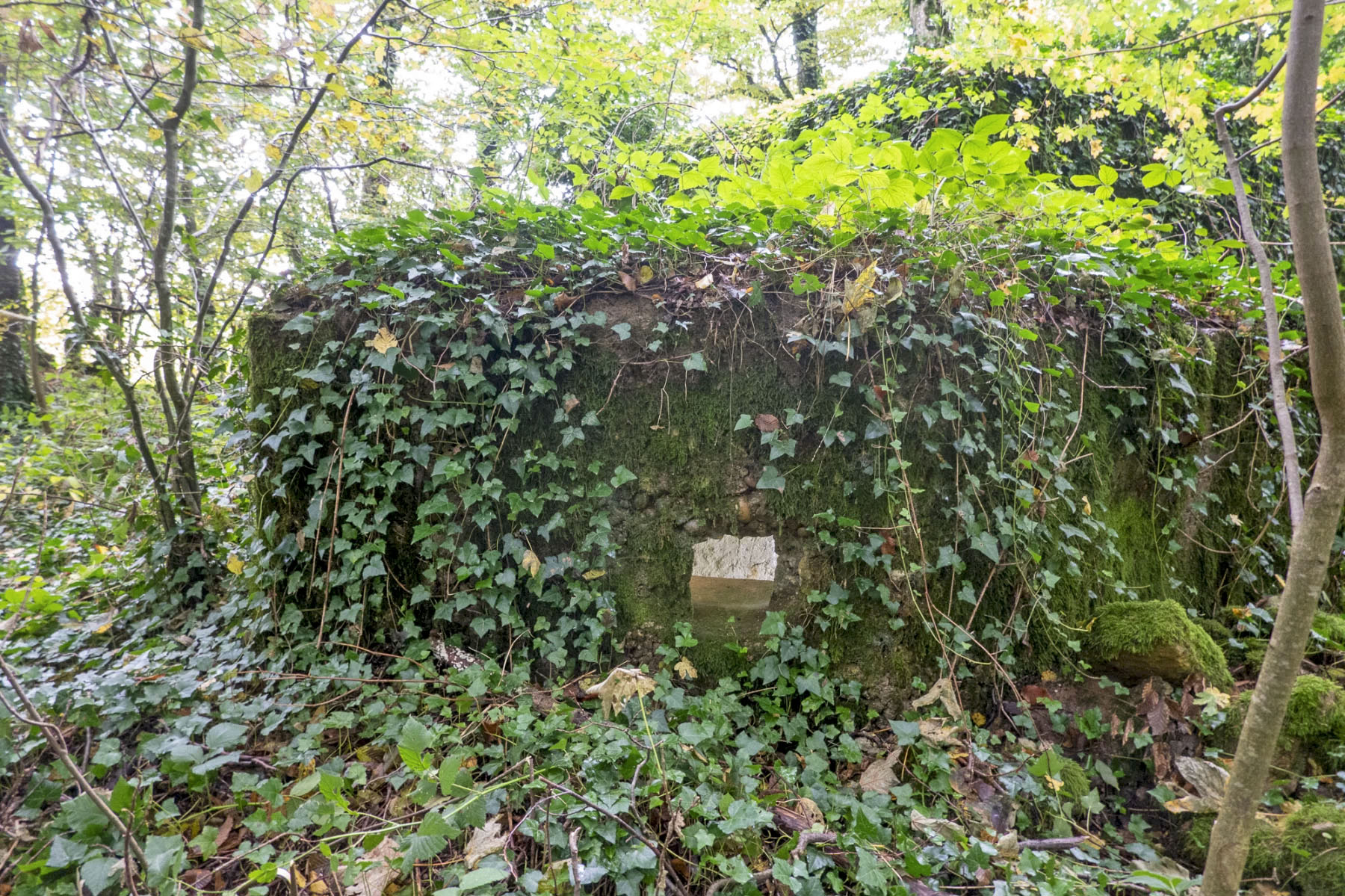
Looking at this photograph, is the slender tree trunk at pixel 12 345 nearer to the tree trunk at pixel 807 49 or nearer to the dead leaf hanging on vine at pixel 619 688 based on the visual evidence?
the dead leaf hanging on vine at pixel 619 688

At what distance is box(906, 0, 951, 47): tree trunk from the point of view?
7.45 m

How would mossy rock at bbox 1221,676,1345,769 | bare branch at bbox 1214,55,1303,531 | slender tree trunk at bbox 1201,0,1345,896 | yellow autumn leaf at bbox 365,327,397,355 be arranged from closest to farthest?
1. slender tree trunk at bbox 1201,0,1345,896
2. bare branch at bbox 1214,55,1303,531
3. mossy rock at bbox 1221,676,1345,769
4. yellow autumn leaf at bbox 365,327,397,355

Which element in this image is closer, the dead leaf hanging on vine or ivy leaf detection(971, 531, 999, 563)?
the dead leaf hanging on vine

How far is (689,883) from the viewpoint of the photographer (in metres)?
1.87

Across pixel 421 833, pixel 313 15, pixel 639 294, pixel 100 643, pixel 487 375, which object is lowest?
pixel 100 643

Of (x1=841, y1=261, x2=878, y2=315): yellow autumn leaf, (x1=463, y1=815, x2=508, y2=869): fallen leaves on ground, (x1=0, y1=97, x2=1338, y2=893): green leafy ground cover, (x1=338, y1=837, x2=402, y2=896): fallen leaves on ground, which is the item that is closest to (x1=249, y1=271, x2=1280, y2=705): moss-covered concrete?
(x1=0, y1=97, x2=1338, y2=893): green leafy ground cover

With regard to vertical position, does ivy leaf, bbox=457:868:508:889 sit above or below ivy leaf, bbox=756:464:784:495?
below

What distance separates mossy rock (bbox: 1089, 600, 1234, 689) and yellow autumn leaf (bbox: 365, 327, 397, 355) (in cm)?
381

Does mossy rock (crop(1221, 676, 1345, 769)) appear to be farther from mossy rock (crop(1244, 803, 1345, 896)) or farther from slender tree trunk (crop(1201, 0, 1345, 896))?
slender tree trunk (crop(1201, 0, 1345, 896))

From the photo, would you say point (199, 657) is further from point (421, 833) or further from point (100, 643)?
point (421, 833)

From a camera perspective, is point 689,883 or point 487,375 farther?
point 487,375

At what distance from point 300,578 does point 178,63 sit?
3.13 metres

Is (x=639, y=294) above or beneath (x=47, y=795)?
above

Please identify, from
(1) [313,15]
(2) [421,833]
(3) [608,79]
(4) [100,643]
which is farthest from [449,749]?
(3) [608,79]
